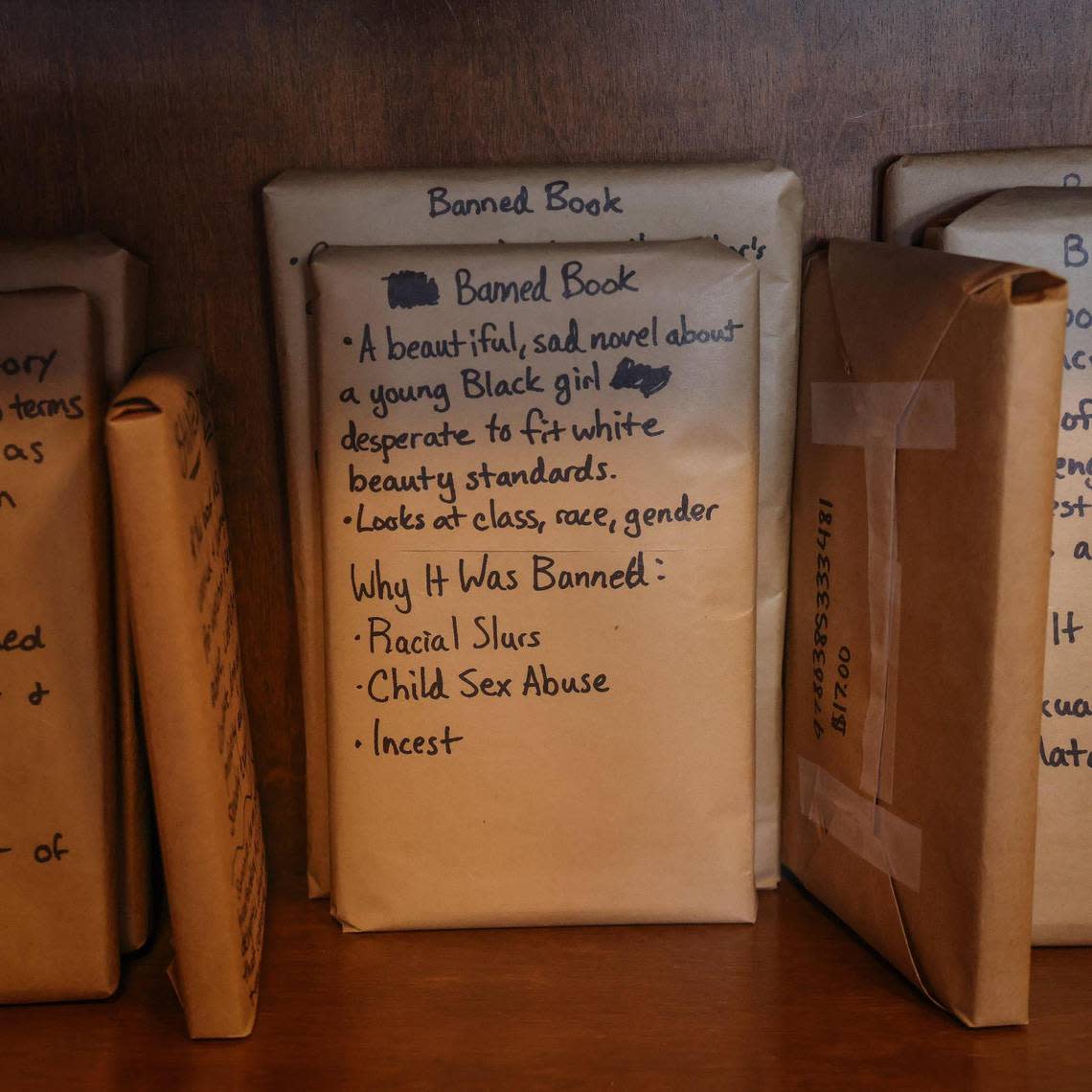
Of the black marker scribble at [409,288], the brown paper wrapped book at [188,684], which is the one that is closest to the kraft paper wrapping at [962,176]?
the black marker scribble at [409,288]

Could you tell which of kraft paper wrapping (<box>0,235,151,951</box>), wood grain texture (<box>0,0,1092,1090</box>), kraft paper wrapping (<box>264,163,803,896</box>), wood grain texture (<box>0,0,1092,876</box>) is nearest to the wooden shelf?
wood grain texture (<box>0,0,1092,1090</box>)

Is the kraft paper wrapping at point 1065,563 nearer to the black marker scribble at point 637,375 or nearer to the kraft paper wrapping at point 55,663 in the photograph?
the black marker scribble at point 637,375

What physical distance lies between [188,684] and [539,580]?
0.68ft

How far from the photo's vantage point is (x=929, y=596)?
58 cm

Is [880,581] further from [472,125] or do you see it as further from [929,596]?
[472,125]

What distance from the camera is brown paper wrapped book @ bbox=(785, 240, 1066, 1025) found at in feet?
1.76

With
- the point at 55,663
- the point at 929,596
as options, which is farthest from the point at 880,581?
the point at 55,663

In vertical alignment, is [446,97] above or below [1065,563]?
above

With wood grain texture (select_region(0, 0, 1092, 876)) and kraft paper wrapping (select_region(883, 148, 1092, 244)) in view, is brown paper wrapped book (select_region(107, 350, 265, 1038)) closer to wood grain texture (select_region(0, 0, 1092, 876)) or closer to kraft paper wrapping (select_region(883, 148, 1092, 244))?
wood grain texture (select_region(0, 0, 1092, 876))

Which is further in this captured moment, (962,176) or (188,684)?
(962,176)

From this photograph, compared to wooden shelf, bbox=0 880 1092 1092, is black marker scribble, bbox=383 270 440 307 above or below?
above

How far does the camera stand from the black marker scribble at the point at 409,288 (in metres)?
0.63

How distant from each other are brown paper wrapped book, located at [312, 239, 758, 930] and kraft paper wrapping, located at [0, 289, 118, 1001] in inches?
5.0

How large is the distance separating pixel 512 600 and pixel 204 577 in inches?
6.9
